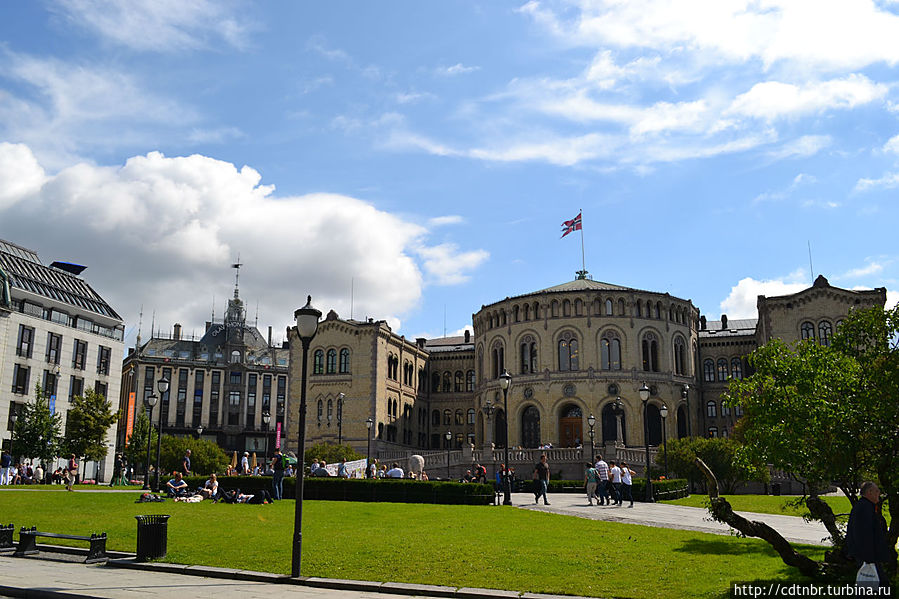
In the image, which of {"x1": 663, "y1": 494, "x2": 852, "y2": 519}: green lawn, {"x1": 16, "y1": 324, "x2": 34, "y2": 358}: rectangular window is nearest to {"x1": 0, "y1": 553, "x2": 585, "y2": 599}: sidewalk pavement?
{"x1": 663, "y1": 494, "x2": 852, "y2": 519}: green lawn

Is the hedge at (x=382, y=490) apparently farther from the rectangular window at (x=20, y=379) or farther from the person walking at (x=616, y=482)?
the rectangular window at (x=20, y=379)

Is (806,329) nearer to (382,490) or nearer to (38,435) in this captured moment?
(382,490)

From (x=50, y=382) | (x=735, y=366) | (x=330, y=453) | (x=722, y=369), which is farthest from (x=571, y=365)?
(x=50, y=382)

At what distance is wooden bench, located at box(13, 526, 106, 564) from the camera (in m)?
14.4

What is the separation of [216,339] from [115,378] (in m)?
45.2

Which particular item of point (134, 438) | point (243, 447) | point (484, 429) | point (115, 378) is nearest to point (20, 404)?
point (115, 378)

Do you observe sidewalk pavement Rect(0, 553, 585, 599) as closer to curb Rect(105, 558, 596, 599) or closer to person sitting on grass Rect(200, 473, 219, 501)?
curb Rect(105, 558, 596, 599)

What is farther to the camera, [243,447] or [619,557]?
[243,447]

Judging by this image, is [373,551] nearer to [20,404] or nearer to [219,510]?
[219,510]

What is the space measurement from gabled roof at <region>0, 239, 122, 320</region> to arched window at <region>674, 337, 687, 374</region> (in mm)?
49987

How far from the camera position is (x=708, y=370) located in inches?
2936

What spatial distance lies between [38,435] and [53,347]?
13195 mm

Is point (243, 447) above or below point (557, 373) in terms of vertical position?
below

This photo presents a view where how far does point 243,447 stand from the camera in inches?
4102
